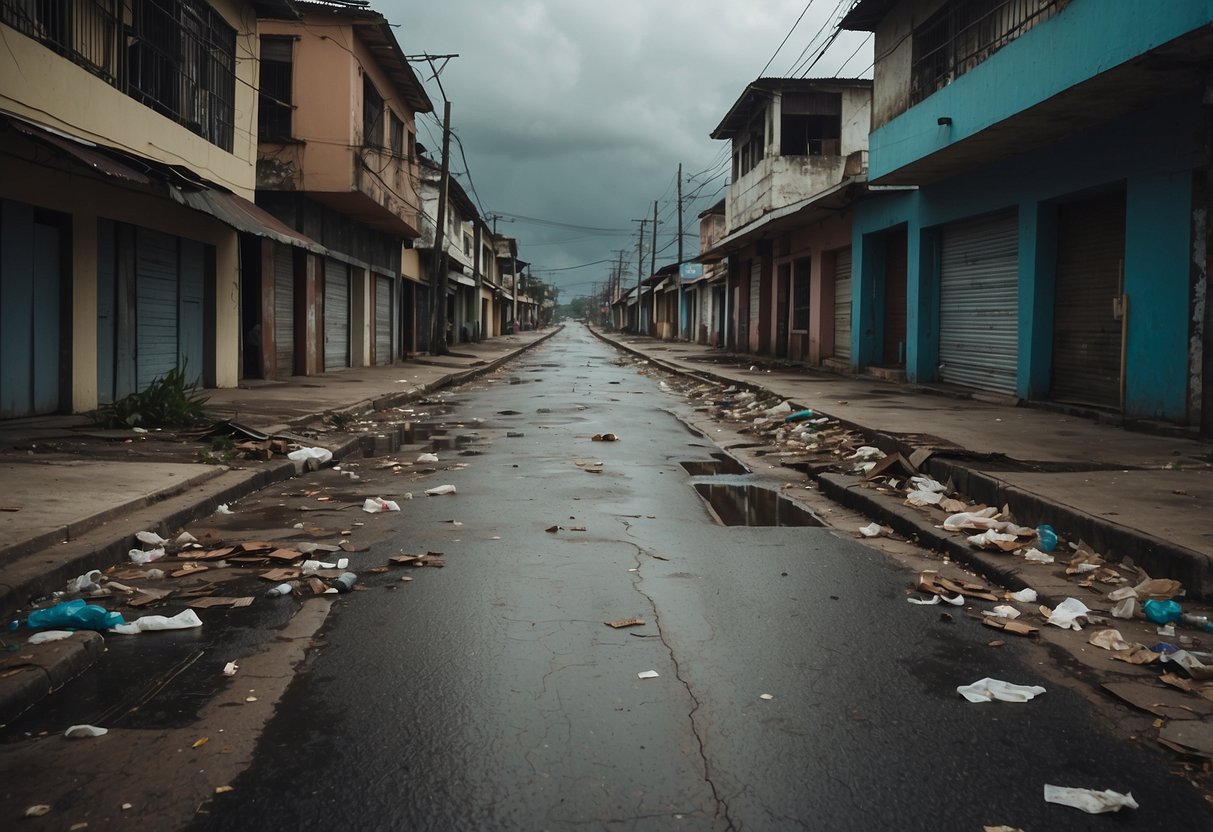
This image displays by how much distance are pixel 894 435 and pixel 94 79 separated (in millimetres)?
9510

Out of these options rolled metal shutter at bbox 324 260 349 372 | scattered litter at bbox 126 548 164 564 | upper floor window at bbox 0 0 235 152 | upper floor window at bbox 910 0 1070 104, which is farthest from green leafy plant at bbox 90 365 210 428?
rolled metal shutter at bbox 324 260 349 372

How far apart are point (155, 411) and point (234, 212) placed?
3.24 meters

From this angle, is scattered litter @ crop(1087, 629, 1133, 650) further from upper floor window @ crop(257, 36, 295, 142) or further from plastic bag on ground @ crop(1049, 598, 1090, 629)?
upper floor window @ crop(257, 36, 295, 142)

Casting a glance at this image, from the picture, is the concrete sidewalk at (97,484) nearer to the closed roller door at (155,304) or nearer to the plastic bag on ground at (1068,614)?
the closed roller door at (155,304)

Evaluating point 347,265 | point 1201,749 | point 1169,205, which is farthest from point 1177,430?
point 347,265

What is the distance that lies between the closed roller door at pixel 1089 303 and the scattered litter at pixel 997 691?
1012cm

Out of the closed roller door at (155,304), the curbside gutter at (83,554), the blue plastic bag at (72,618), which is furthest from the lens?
the closed roller door at (155,304)

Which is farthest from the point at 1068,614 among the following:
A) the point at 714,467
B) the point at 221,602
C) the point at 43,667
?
the point at 714,467

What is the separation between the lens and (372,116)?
22.7 m

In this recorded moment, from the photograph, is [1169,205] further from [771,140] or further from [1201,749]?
[771,140]

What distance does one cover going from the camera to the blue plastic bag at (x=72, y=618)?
161 inches

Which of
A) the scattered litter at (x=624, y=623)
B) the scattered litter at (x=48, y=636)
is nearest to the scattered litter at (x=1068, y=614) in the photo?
the scattered litter at (x=624, y=623)

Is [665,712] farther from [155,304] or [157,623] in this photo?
[155,304]

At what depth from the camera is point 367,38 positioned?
68.1ft
